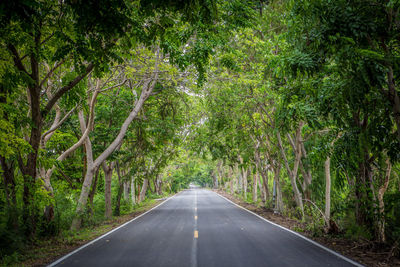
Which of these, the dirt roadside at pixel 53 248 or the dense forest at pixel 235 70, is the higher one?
the dense forest at pixel 235 70

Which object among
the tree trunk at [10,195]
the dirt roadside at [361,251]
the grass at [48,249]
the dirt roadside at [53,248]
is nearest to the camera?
the dirt roadside at [361,251]

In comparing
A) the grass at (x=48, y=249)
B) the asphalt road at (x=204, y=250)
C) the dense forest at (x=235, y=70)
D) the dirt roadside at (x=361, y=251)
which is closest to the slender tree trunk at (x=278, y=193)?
the dense forest at (x=235, y=70)

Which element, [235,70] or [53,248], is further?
[235,70]

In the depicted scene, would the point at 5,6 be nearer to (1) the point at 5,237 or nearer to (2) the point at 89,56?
(2) the point at 89,56

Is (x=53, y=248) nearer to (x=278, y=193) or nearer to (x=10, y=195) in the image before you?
(x=10, y=195)

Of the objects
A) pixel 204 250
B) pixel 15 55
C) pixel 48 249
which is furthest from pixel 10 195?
pixel 204 250

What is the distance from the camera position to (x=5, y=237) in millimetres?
7453

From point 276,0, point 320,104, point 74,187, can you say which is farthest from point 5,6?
point 74,187

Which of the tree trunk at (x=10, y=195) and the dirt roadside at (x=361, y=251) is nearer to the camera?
the dirt roadside at (x=361, y=251)

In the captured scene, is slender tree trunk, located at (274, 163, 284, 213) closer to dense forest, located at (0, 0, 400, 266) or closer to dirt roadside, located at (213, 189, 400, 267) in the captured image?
dense forest, located at (0, 0, 400, 266)

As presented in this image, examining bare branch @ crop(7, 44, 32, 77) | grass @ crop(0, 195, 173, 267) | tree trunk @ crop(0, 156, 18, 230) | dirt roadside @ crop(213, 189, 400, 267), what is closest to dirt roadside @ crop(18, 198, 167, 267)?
grass @ crop(0, 195, 173, 267)

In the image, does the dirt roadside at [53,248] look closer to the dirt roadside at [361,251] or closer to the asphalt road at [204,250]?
the asphalt road at [204,250]

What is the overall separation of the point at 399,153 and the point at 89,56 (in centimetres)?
727

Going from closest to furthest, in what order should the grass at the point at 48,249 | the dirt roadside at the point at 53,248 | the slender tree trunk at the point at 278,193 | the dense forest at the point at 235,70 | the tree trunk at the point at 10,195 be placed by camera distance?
the dense forest at the point at 235,70
the grass at the point at 48,249
the dirt roadside at the point at 53,248
the tree trunk at the point at 10,195
the slender tree trunk at the point at 278,193
